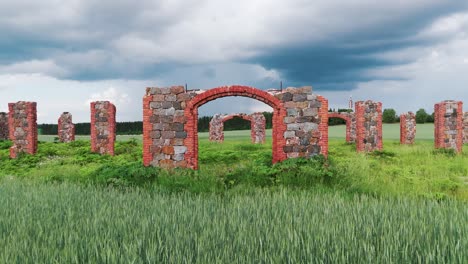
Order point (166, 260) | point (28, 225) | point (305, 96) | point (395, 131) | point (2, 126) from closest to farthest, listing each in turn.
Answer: point (166, 260)
point (28, 225)
point (305, 96)
point (2, 126)
point (395, 131)

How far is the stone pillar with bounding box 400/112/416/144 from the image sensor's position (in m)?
29.2

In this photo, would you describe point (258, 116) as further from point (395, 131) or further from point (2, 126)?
point (2, 126)

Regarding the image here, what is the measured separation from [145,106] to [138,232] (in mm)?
8506

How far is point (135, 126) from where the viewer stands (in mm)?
44906

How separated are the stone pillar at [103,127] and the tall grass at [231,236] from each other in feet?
46.1

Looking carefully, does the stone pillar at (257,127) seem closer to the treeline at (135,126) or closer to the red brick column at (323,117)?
the treeline at (135,126)

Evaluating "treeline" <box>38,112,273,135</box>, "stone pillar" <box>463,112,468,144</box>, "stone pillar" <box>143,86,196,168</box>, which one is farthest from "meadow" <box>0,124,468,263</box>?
"treeline" <box>38,112,273,135</box>

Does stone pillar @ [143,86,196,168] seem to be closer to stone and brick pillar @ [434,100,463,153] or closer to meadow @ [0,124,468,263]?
meadow @ [0,124,468,263]

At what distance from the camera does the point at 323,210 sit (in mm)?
6152

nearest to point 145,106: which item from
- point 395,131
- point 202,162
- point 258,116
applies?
point 202,162

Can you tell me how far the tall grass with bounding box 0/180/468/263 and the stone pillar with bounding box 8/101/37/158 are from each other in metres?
15.4

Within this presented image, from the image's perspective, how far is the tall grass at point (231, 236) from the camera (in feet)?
12.7

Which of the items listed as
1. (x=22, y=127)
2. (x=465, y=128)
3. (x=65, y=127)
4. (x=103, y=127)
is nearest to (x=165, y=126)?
(x=103, y=127)

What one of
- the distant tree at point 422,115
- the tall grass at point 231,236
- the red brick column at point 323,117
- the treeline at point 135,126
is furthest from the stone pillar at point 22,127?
the distant tree at point 422,115
